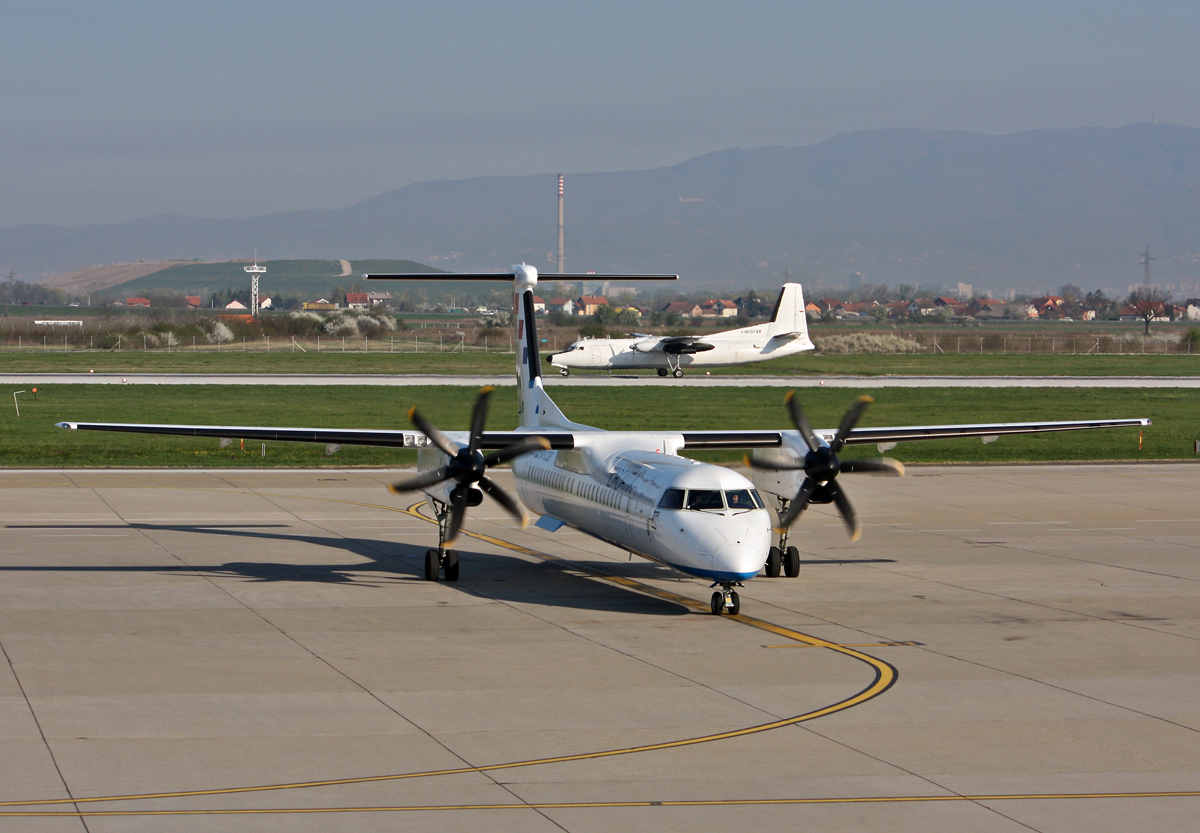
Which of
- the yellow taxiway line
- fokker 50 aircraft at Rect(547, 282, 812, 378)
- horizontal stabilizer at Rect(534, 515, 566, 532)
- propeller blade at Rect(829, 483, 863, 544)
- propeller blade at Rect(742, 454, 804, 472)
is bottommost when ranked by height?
the yellow taxiway line

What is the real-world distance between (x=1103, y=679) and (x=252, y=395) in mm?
54925

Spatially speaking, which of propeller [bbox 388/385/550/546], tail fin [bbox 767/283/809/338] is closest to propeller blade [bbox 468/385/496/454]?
propeller [bbox 388/385/550/546]

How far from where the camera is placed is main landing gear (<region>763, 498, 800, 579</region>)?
83.9 ft

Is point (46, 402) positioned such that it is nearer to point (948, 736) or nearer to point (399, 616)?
point (399, 616)

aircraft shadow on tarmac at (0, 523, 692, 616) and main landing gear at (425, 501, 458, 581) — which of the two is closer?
aircraft shadow on tarmac at (0, 523, 692, 616)

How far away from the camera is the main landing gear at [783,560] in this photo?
2556 cm

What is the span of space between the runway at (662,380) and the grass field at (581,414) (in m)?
3.43

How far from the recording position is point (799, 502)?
24578mm

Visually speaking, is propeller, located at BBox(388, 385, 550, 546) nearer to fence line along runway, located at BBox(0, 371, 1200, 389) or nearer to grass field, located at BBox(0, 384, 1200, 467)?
grass field, located at BBox(0, 384, 1200, 467)

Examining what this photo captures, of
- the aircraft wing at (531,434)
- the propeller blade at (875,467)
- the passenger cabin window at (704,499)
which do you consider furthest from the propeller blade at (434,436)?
the propeller blade at (875,467)

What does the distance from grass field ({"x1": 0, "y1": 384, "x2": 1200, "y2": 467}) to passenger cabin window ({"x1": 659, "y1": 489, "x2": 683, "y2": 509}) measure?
12691mm

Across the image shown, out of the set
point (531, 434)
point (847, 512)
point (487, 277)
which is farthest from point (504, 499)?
point (487, 277)

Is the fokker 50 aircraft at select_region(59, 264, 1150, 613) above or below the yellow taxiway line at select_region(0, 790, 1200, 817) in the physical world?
above

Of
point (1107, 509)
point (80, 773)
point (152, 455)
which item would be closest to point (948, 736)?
point (80, 773)
